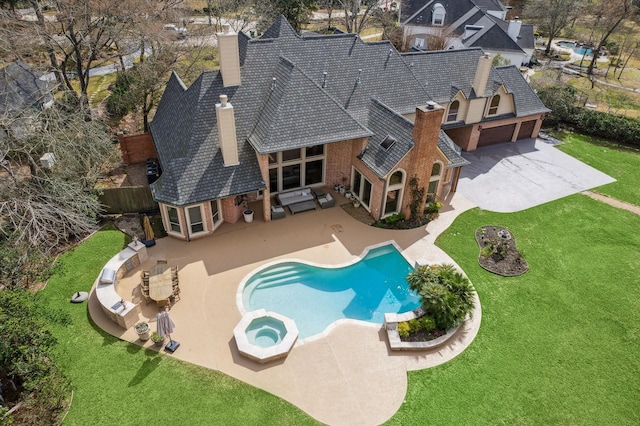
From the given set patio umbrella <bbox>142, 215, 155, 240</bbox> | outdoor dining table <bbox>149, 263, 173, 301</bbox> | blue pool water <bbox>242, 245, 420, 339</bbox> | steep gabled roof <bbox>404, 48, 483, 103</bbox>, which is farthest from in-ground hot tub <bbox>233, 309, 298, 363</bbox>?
steep gabled roof <bbox>404, 48, 483, 103</bbox>

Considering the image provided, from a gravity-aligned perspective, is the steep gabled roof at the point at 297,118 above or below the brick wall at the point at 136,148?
above

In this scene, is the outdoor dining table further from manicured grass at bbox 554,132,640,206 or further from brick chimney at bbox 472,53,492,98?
manicured grass at bbox 554,132,640,206

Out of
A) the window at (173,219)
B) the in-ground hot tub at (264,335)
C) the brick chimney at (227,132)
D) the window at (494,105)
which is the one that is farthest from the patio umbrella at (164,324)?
the window at (494,105)

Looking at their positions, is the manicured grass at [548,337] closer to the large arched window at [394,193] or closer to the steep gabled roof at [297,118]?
the large arched window at [394,193]

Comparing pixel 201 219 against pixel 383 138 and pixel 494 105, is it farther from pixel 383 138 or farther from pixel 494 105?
pixel 494 105

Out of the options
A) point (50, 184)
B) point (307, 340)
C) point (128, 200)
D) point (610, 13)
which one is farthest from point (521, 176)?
point (610, 13)
